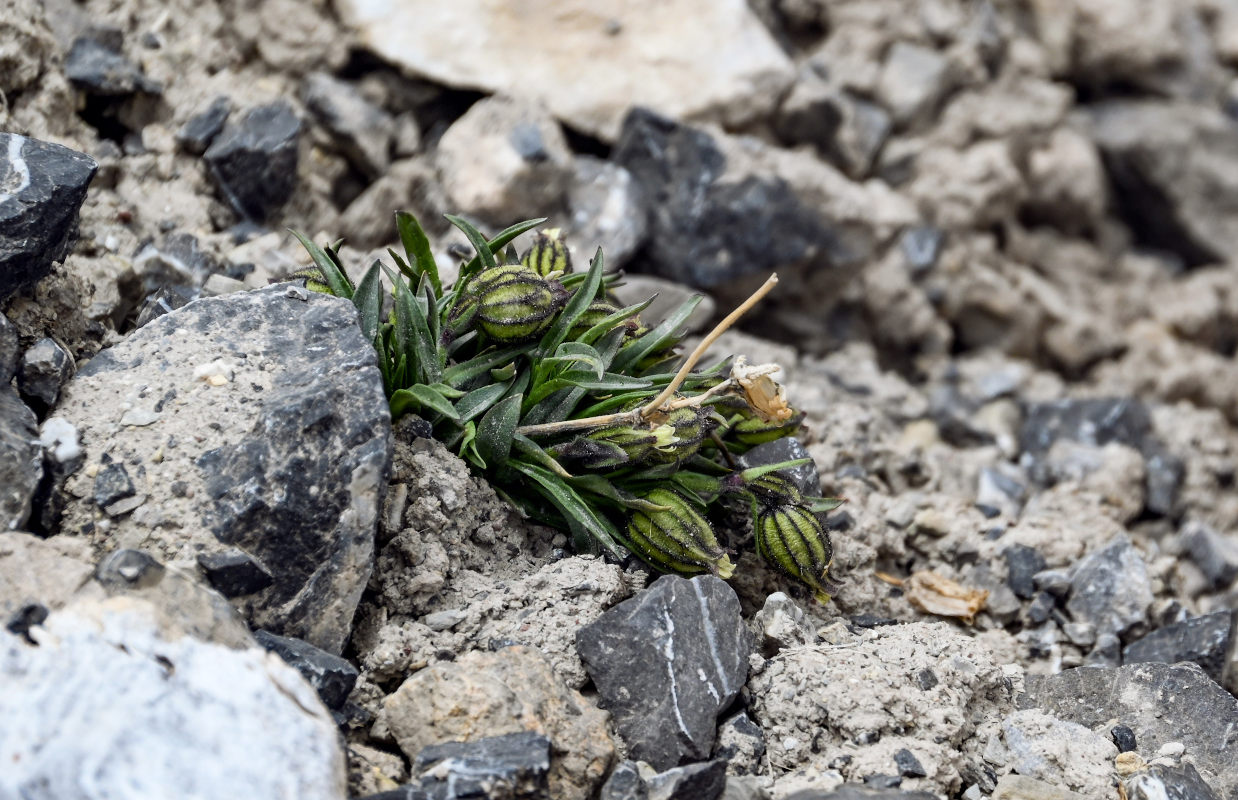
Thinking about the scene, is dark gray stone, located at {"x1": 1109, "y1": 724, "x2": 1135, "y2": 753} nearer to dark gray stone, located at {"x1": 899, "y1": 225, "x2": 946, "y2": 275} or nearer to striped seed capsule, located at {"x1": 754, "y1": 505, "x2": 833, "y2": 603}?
striped seed capsule, located at {"x1": 754, "y1": 505, "x2": 833, "y2": 603}

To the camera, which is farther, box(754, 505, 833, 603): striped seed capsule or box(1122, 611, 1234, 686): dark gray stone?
box(1122, 611, 1234, 686): dark gray stone

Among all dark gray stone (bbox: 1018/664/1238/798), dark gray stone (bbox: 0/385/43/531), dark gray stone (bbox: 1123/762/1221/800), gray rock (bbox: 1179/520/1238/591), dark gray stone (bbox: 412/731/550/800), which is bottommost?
gray rock (bbox: 1179/520/1238/591)

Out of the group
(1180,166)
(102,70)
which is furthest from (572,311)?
(1180,166)

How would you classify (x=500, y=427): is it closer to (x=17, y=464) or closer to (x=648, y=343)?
(x=648, y=343)

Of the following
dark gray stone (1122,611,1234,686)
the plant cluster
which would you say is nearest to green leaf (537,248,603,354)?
the plant cluster

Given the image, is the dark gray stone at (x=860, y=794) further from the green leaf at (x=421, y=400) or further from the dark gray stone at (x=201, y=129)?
the dark gray stone at (x=201, y=129)
